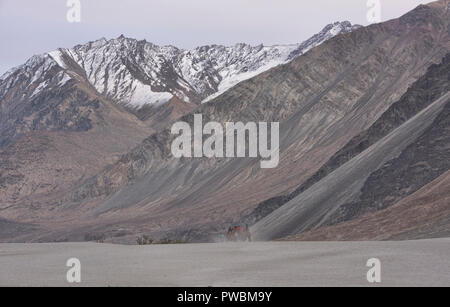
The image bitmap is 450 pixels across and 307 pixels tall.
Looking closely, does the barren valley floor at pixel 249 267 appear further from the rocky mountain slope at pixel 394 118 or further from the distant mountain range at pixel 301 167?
the rocky mountain slope at pixel 394 118

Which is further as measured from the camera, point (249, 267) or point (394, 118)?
point (394, 118)

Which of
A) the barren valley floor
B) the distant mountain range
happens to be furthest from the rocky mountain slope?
the barren valley floor

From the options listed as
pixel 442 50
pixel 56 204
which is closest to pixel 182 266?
pixel 442 50

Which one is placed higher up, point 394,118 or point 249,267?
point 394,118

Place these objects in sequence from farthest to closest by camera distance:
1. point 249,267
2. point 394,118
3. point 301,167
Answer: point 301,167 → point 394,118 → point 249,267

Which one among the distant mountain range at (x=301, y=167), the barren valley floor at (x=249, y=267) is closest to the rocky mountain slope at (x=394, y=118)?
the distant mountain range at (x=301, y=167)

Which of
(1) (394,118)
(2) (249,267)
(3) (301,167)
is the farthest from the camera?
(3) (301,167)

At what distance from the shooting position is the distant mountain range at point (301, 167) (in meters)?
48.6

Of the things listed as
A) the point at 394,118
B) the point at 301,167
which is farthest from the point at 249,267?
the point at 301,167

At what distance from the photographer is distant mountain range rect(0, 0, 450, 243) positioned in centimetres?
4862

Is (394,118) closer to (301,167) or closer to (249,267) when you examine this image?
(301,167)

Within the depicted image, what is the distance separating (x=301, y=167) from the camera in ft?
294

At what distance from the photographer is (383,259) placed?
16453 millimetres

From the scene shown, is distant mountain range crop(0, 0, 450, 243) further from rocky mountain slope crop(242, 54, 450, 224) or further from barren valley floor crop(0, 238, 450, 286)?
barren valley floor crop(0, 238, 450, 286)
